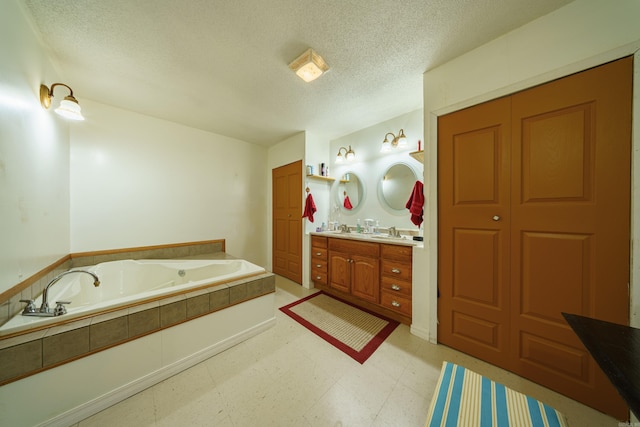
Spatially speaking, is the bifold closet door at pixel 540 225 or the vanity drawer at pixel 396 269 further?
the vanity drawer at pixel 396 269

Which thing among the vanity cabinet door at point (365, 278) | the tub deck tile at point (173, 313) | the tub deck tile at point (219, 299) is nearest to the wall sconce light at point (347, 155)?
the vanity cabinet door at point (365, 278)

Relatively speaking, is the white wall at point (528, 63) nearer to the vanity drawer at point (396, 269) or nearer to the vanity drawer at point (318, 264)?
the vanity drawer at point (396, 269)

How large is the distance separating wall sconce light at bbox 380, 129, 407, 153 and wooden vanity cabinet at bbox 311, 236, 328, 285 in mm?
1411

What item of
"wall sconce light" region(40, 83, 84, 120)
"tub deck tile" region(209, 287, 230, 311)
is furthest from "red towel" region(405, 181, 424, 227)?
"wall sconce light" region(40, 83, 84, 120)

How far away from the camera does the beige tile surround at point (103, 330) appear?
37.7 inches

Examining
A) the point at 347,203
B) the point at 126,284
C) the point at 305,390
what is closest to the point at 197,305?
the point at 305,390

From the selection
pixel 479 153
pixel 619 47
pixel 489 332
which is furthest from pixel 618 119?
pixel 489 332

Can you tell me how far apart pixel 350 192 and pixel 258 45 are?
203 centimetres

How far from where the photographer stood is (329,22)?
4.15 feet

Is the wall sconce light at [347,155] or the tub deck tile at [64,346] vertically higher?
the wall sconce light at [347,155]

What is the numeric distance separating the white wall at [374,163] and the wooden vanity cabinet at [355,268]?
24.1 inches

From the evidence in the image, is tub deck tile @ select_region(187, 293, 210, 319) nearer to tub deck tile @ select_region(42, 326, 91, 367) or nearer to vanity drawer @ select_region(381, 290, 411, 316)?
tub deck tile @ select_region(42, 326, 91, 367)

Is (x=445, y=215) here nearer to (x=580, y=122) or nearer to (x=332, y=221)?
(x=580, y=122)

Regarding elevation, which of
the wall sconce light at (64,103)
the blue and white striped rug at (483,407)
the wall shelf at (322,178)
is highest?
the wall sconce light at (64,103)
